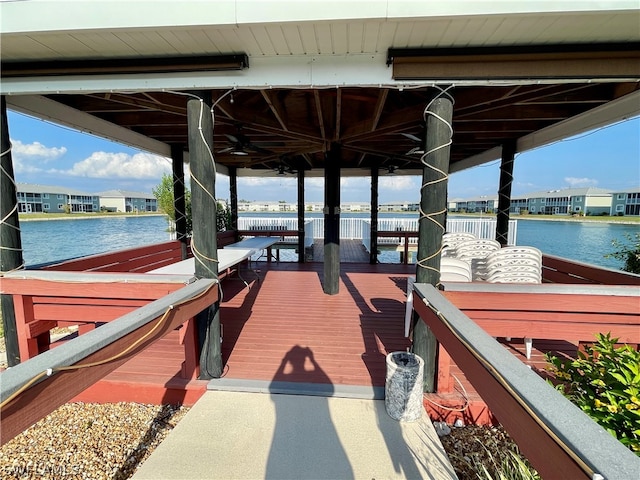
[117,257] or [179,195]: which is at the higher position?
[179,195]

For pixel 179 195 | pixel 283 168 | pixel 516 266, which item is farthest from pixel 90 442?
pixel 283 168

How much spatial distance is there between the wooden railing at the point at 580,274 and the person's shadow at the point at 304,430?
3.05m

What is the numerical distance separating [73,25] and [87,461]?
302cm

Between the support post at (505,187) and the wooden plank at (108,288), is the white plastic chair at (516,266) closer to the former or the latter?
the support post at (505,187)

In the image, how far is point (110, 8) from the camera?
1.94 meters

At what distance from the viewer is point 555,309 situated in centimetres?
209

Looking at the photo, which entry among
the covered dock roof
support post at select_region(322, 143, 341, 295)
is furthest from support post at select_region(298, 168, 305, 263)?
the covered dock roof

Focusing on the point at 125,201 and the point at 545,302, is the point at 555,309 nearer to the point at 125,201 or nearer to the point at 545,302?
the point at 545,302

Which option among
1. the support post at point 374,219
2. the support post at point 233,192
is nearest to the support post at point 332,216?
the support post at point 374,219

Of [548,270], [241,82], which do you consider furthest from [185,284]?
[548,270]

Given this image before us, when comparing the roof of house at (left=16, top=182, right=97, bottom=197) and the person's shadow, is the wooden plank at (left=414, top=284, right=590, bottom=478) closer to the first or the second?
the person's shadow

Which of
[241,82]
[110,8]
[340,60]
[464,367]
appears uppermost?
[110,8]

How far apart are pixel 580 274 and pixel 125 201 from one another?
59.1 metres

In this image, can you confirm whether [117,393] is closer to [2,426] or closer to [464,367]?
[2,426]
